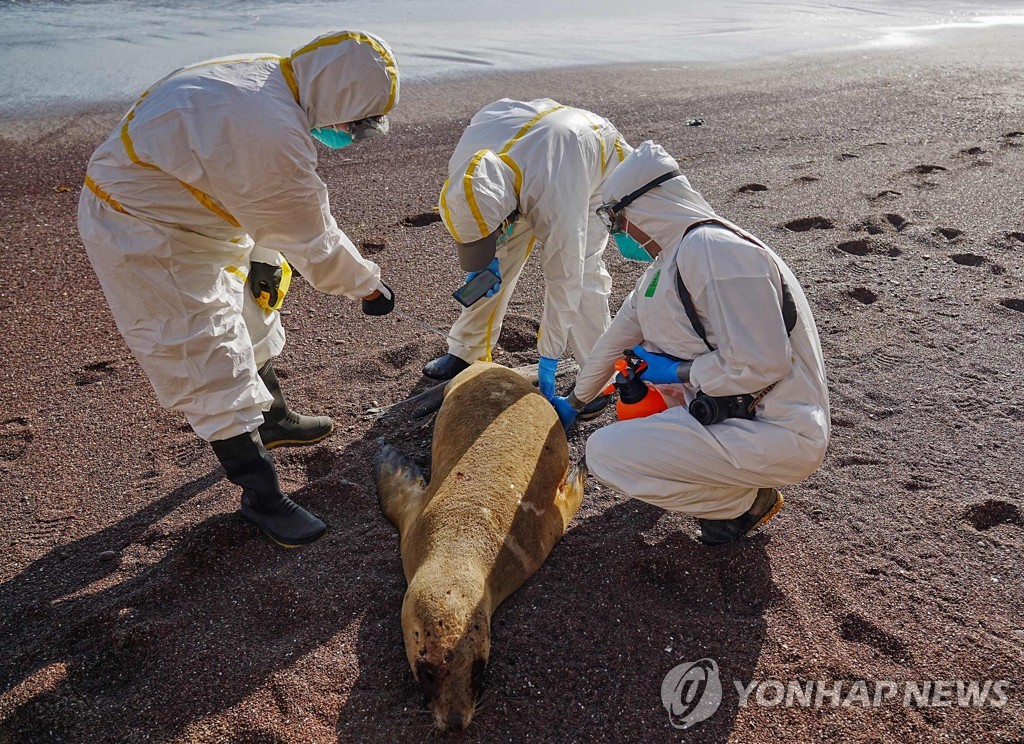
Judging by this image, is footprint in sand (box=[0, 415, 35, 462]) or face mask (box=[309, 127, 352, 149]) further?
footprint in sand (box=[0, 415, 35, 462])

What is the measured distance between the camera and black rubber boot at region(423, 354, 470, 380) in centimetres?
574

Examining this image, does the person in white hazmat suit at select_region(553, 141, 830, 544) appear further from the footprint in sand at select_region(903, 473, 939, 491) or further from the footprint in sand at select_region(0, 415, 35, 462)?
the footprint in sand at select_region(0, 415, 35, 462)

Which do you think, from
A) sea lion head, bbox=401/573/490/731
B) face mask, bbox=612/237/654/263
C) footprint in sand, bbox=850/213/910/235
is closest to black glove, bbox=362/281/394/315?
face mask, bbox=612/237/654/263

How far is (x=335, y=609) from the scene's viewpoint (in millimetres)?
3857

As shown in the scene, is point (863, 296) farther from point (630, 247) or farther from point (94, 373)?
point (94, 373)

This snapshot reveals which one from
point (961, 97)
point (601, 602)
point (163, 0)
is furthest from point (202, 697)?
point (163, 0)

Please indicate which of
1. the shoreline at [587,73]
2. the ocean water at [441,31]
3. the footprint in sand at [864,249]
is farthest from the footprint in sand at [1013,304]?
the ocean water at [441,31]

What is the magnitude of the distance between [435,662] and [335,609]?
0.81 meters

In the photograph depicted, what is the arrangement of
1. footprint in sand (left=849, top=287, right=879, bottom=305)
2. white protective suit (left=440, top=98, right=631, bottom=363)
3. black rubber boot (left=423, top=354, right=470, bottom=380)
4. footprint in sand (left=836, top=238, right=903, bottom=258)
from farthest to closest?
footprint in sand (left=836, top=238, right=903, bottom=258) → footprint in sand (left=849, top=287, right=879, bottom=305) → black rubber boot (left=423, top=354, right=470, bottom=380) → white protective suit (left=440, top=98, right=631, bottom=363)

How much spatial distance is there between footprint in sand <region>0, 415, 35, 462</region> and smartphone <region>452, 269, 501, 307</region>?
2888mm

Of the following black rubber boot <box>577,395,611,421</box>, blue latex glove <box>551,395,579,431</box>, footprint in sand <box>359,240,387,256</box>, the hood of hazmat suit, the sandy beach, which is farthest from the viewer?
footprint in sand <box>359,240,387,256</box>

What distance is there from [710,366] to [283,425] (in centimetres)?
264

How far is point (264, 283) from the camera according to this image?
4562 millimetres

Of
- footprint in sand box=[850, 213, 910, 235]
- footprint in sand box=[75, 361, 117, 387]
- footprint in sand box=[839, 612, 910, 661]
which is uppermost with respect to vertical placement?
footprint in sand box=[850, 213, 910, 235]
